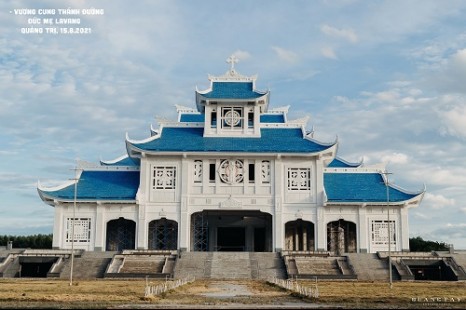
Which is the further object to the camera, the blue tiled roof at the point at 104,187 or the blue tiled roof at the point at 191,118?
the blue tiled roof at the point at 191,118

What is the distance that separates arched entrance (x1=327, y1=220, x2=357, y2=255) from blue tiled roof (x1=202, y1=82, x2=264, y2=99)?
11152 mm

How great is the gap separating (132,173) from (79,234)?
587 centimetres

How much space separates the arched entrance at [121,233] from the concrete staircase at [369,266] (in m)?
16.2

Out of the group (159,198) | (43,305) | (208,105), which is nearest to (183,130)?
(208,105)

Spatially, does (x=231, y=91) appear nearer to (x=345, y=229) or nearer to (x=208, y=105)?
(x=208, y=105)

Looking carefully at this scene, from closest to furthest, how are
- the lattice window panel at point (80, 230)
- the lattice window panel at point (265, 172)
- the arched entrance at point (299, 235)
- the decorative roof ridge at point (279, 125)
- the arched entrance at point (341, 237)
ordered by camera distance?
the lattice window panel at point (80, 230) < the lattice window panel at point (265, 172) < the arched entrance at point (341, 237) < the arched entrance at point (299, 235) < the decorative roof ridge at point (279, 125)

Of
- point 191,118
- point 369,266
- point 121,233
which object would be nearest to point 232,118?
point 191,118

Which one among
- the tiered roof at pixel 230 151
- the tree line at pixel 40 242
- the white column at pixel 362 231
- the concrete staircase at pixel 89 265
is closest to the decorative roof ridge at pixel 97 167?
the tiered roof at pixel 230 151

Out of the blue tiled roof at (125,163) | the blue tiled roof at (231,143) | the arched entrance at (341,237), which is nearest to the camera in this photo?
the blue tiled roof at (231,143)

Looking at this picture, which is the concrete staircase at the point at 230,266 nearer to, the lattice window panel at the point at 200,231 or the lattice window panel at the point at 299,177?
the lattice window panel at the point at 200,231

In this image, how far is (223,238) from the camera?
48938 millimetres

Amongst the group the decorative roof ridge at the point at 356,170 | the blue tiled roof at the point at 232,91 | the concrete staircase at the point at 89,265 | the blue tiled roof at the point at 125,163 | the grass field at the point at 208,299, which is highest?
the blue tiled roof at the point at 232,91

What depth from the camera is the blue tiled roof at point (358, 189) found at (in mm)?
43500

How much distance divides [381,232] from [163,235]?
1561 centimetres
